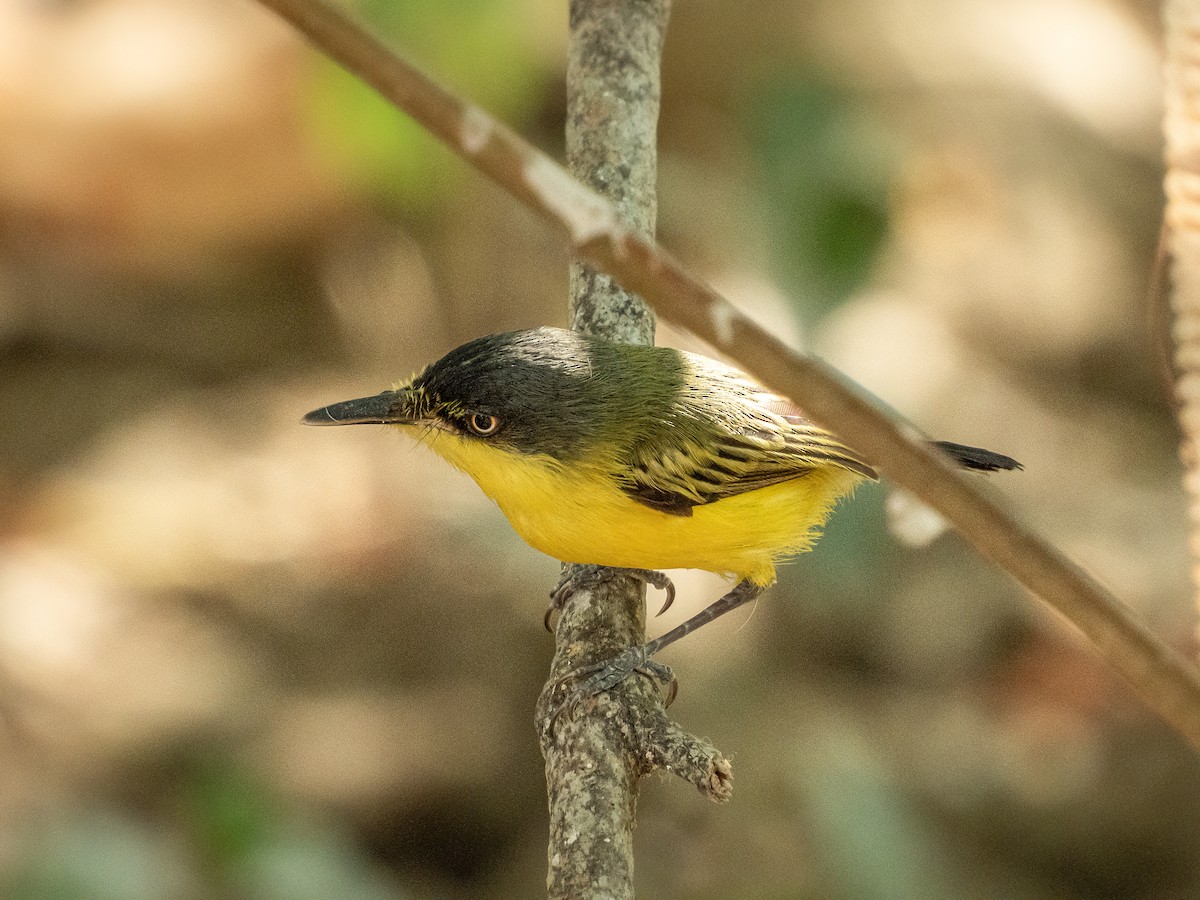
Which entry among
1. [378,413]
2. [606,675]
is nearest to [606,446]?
[378,413]

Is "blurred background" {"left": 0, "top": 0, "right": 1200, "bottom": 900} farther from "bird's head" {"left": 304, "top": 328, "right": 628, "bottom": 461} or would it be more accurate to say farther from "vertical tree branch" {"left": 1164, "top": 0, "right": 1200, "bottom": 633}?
"vertical tree branch" {"left": 1164, "top": 0, "right": 1200, "bottom": 633}

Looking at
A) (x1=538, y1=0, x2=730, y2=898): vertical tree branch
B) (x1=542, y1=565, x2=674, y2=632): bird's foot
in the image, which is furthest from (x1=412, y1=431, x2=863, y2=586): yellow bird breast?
(x1=538, y1=0, x2=730, y2=898): vertical tree branch

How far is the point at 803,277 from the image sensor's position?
427 centimetres

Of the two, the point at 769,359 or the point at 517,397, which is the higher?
the point at 517,397

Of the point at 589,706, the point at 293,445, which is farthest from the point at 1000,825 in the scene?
the point at 293,445

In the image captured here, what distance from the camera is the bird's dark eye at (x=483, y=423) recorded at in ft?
12.5

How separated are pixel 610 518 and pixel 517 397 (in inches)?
17.5

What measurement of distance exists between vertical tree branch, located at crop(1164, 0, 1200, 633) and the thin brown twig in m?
0.89

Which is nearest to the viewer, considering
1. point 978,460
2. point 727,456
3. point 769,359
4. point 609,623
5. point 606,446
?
point 769,359

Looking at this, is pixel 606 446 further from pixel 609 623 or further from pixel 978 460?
pixel 978 460

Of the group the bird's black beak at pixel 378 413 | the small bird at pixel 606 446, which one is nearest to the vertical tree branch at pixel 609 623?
the small bird at pixel 606 446

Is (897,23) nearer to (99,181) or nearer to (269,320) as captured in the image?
(269,320)

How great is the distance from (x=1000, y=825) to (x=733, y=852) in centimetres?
120

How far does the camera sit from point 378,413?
12.7ft
